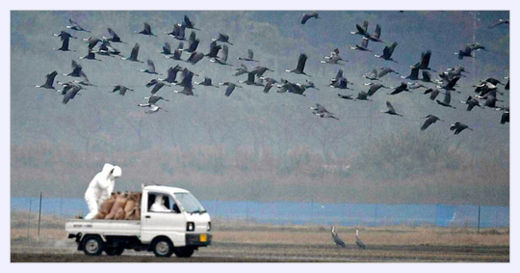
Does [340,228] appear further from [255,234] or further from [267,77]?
[267,77]

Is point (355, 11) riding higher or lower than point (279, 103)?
higher

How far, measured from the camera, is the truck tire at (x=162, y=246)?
28.6 m

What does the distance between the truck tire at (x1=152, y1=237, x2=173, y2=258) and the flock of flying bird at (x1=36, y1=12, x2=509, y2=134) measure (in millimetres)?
8376

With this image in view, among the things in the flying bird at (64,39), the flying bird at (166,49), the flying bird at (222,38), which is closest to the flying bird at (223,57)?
the flying bird at (222,38)

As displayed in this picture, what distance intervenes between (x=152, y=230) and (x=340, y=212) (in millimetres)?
8808

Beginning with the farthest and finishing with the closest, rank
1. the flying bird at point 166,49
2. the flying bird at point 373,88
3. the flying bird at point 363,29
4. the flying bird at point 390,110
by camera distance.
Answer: the flying bird at point 373,88
the flying bird at point 390,110
the flying bird at point 166,49
the flying bird at point 363,29

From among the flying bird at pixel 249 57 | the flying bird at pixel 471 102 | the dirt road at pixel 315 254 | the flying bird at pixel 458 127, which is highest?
the flying bird at pixel 249 57

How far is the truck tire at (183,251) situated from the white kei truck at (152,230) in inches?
1.4

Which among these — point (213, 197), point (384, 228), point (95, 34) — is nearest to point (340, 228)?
point (384, 228)

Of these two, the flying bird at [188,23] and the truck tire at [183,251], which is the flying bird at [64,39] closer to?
the flying bird at [188,23]

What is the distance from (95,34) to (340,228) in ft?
27.9

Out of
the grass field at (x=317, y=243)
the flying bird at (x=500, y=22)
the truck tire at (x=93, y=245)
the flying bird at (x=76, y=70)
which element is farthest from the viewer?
the flying bird at (x=76, y=70)

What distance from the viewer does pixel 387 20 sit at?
118ft

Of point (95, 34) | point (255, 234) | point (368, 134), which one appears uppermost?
point (95, 34)
